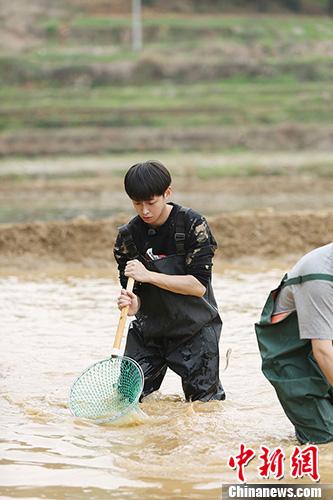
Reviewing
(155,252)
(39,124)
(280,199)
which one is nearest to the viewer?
(155,252)

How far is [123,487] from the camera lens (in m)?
5.07

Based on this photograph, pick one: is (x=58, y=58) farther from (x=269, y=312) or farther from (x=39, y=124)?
(x=269, y=312)

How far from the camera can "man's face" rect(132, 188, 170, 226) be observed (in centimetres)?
570

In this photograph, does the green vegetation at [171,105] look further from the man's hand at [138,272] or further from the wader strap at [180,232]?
the man's hand at [138,272]

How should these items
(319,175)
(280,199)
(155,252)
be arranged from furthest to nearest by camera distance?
(319,175)
(280,199)
(155,252)

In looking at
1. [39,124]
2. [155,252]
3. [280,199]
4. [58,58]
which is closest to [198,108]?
[39,124]

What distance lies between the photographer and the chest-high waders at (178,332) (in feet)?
19.7

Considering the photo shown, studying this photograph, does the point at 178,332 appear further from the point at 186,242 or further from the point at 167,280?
the point at 186,242

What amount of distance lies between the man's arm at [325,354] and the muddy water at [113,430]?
0.51 metres

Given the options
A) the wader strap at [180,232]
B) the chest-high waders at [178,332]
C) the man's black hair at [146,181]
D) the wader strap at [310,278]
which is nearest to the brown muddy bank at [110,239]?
the chest-high waders at [178,332]

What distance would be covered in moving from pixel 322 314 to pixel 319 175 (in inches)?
753

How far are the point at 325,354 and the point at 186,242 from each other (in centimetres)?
130

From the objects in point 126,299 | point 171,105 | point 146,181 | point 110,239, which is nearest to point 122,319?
point 126,299

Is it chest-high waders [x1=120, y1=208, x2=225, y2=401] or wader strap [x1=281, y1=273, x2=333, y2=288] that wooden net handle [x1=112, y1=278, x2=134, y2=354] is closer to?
chest-high waders [x1=120, y1=208, x2=225, y2=401]
